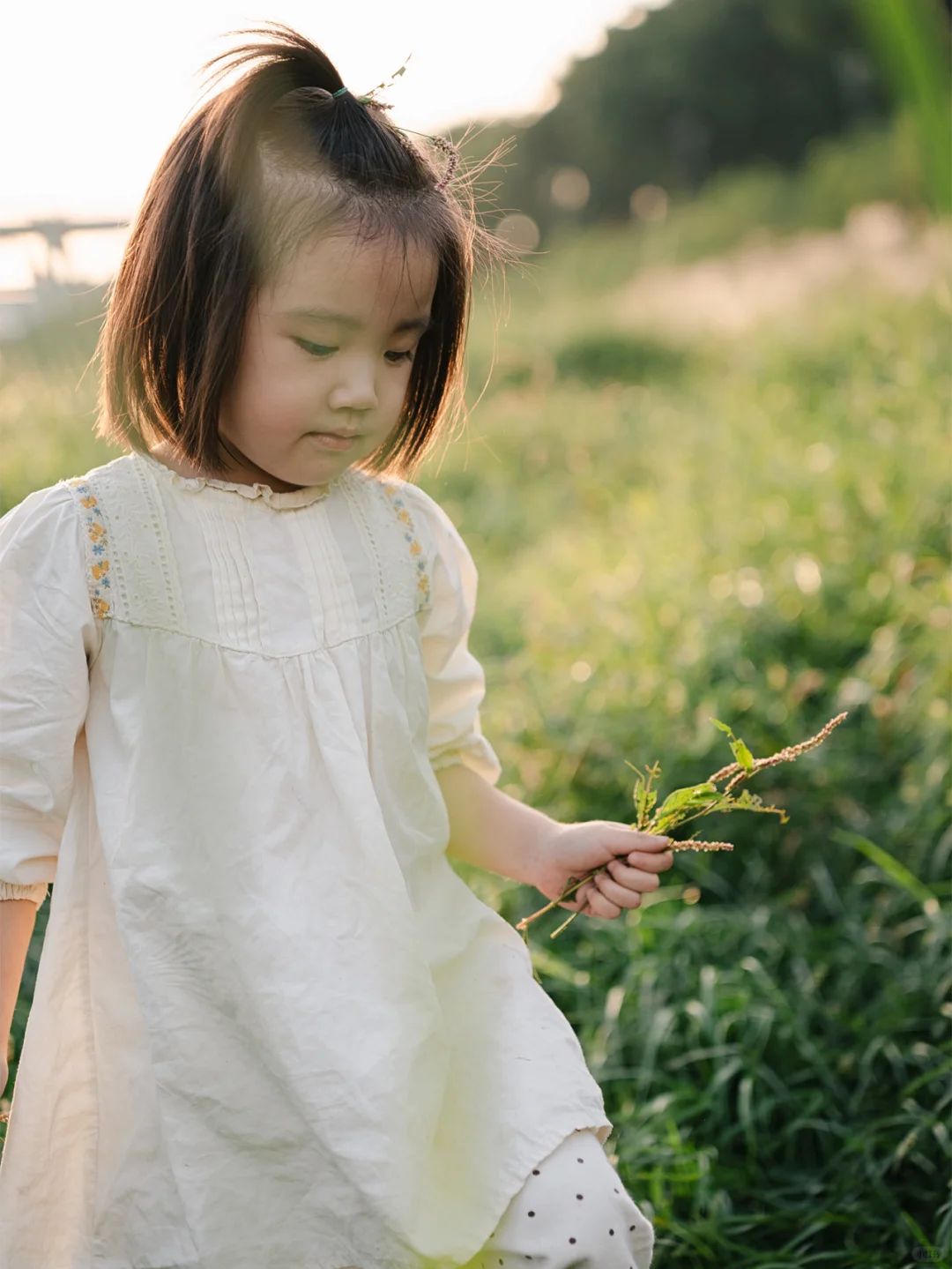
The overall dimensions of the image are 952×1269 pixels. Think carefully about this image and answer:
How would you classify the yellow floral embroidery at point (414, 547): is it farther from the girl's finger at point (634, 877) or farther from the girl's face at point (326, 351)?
the girl's finger at point (634, 877)

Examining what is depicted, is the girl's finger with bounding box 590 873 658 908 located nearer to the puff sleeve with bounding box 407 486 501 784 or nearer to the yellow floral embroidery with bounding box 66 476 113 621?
Answer: the puff sleeve with bounding box 407 486 501 784

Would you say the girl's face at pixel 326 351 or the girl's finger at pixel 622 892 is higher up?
the girl's face at pixel 326 351

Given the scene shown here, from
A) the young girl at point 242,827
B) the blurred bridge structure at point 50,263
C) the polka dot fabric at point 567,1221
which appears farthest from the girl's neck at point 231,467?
the blurred bridge structure at point 50,263

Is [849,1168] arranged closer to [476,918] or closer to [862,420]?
[476,918]

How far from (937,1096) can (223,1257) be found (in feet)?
4.32

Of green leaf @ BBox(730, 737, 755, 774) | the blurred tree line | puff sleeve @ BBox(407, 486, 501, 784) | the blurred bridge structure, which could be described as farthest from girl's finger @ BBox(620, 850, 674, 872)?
the blurred tree line

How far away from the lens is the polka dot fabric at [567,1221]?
1.17m

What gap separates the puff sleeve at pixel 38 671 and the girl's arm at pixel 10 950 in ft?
0.04

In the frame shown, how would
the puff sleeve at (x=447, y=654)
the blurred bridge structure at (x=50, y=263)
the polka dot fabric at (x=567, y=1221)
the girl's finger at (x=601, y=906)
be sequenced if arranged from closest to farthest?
the polka dot fabric at (x=567, y=1221) < the girl's finger at (x=601, y=906) < the puff sleeve at (x=447, y=654) < the blurred bridge structure at (x=50, y=263)

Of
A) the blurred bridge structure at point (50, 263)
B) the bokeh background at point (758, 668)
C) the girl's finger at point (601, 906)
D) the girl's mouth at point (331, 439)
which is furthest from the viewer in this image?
the blurred bridge structure at point (50, 263)

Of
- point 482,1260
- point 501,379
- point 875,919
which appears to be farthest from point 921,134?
point 501,379

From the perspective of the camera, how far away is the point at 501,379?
8.71 metres

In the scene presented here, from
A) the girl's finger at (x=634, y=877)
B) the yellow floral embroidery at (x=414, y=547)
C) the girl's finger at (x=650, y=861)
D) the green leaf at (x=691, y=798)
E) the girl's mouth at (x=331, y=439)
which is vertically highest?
the girl's mouth at (x=331, y=439)

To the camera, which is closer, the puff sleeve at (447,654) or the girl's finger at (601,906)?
the girl's finger at (601,906)
